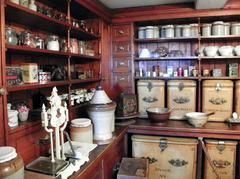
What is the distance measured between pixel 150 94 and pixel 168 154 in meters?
0.80

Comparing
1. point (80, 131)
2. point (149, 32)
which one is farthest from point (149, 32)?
point (80, 131)

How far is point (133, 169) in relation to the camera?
2254 mm

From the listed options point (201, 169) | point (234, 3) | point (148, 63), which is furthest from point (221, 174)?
point (234, 3)

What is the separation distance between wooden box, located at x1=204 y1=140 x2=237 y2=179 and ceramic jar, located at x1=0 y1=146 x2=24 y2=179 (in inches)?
83.7

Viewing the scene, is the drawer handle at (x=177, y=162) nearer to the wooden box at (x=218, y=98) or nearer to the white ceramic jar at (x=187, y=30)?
the wooden box at (x=218, y=98)

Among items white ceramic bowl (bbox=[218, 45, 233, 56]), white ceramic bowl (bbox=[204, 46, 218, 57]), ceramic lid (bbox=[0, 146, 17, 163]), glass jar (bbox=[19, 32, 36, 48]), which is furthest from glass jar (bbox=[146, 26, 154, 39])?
ceramic lid (bbox=[0, 146, 17, 163])

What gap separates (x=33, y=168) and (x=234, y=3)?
8.92 feet

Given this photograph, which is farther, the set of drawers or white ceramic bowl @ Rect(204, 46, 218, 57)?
the set of drawers

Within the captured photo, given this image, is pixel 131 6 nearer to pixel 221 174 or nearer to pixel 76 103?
pixel 76 103

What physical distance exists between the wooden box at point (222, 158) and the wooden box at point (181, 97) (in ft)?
1.64

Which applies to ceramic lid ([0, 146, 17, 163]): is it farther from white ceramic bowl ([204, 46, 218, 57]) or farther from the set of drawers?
white ceramic bowl ([204, 46, 218, 57])

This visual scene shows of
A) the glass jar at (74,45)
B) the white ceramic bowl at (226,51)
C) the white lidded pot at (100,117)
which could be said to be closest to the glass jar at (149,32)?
the white ceramic bowl at (226,51)

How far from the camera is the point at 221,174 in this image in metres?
2.61

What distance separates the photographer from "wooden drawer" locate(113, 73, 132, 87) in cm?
314
